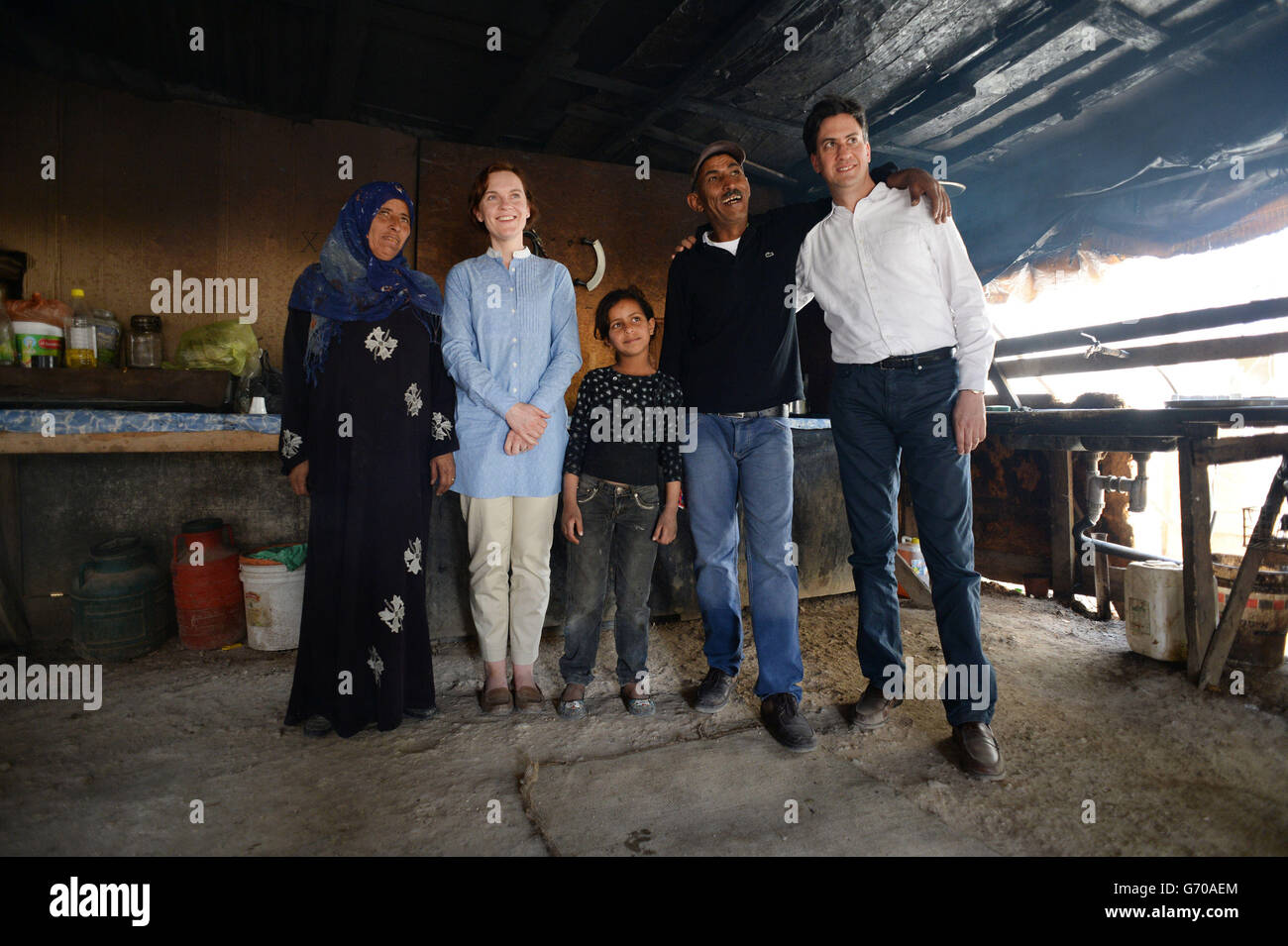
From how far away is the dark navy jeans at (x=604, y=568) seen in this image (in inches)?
102

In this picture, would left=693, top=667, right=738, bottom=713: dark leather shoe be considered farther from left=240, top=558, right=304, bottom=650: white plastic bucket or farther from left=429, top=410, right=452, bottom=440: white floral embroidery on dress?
left=240, top=558, right=304, bottom=650: white plastic bucket

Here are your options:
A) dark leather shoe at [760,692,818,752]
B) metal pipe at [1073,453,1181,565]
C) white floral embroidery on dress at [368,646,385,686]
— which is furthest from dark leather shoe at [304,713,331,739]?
metal pipe at [1073,453,1181,565]

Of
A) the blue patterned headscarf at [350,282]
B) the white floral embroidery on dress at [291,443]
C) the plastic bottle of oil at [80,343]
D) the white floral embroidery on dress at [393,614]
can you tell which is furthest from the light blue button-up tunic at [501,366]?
the plastic bottle of oil at [80,343]

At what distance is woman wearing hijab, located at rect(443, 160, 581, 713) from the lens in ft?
8.04

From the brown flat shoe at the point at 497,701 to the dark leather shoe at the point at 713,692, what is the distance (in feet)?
2.57

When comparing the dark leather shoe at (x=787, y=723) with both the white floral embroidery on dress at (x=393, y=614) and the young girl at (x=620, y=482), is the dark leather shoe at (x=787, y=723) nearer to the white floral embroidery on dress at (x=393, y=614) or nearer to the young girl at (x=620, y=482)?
the young girl at (x=620, y=482)

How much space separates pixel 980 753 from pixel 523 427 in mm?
1970

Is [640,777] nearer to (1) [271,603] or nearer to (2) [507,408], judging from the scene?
(2) [507,408]

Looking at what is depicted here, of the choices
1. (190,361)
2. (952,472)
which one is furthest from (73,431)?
(952,472)

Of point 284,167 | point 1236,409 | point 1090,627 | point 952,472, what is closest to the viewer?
point 952,472

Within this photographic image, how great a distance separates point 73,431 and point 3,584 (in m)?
1.34

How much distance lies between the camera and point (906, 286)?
227 centimetres
